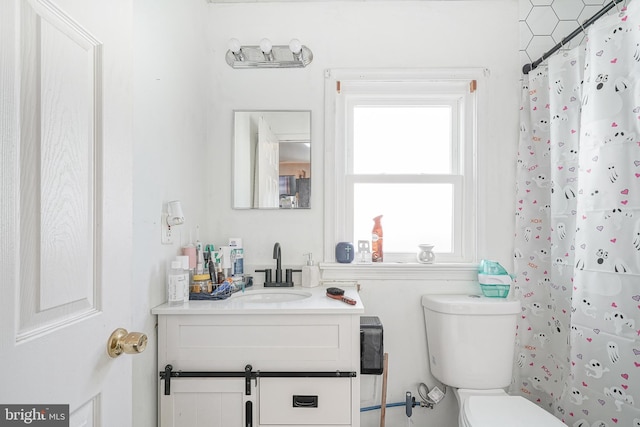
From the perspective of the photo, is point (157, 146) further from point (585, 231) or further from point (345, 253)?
point (585, 231)

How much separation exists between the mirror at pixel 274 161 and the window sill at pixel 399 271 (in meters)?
0.37

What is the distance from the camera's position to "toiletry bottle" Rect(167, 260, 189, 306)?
4.48ft

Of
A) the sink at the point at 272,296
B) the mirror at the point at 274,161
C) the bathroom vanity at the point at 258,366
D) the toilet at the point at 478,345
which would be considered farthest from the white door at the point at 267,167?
the toilet at the point at 478,345

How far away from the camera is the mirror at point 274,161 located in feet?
6.12

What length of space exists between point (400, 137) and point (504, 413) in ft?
4.43

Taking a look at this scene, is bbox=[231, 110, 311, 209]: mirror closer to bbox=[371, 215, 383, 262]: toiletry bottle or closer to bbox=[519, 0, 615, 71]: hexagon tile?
bbox=[371, 215, 383, 262]: toiletry bottle

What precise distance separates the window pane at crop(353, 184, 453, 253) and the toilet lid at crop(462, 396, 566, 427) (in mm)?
770

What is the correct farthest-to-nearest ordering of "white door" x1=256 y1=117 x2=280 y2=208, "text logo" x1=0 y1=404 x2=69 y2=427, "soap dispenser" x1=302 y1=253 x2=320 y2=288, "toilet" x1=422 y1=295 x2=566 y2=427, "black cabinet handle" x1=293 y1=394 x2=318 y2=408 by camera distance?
"white door" x1=256 y1=117 x2=280 y2=208 < "soap dispenser" x1=302 y1=253 x2=320 y2=288 < "toilet" x1=422 y1=295 x2=566 y2=427 < "black cabinet handle" x1=293 y1=394 x2=318 y2=408 < "text logo" x1=0 y1=404 x2=69 y2=427

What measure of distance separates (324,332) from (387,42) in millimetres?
1484

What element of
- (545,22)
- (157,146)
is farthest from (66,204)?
(545,22)

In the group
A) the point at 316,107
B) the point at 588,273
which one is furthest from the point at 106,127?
the point at 588,273

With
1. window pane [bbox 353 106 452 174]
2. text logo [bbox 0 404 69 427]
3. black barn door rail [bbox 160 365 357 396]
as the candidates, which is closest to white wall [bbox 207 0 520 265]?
window pane [bbox 353 106 452 174]

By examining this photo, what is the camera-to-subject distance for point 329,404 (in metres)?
1.33

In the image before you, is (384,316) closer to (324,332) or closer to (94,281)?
(324,332)
